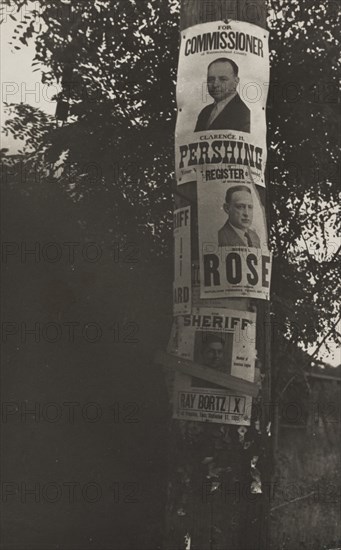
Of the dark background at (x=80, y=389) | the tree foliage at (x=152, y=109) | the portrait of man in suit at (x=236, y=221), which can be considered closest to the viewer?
the portrait of man in suit at (x=236, y=221)

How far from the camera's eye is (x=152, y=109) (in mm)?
10391

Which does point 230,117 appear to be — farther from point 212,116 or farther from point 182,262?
point 182,262

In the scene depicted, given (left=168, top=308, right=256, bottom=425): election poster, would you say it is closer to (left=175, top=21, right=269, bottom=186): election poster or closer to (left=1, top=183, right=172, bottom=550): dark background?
(left=175, top=21, right=269, bottom=186): election poster

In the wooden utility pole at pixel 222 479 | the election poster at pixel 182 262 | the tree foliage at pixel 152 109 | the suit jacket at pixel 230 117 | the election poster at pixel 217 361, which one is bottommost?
the wooden utility pole at pixel 222 479

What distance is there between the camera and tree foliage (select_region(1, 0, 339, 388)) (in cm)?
1012

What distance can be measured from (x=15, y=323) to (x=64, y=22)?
391cm

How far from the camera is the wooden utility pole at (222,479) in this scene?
4703 millimetres

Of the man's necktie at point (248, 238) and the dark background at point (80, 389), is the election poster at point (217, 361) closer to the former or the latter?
the man's necktie at point (248, 238)

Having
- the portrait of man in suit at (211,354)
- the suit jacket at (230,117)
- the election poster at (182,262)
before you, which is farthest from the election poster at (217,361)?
the suit jacket at (230,117)

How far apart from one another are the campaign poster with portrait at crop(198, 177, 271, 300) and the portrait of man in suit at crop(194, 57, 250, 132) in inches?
13.6

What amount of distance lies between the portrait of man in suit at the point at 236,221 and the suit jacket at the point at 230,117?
1.30 feet

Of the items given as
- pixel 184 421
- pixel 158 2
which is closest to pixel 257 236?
pixel 184 421

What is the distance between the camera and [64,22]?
10.5m

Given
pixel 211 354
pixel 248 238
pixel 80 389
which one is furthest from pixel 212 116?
pixel 80 389
